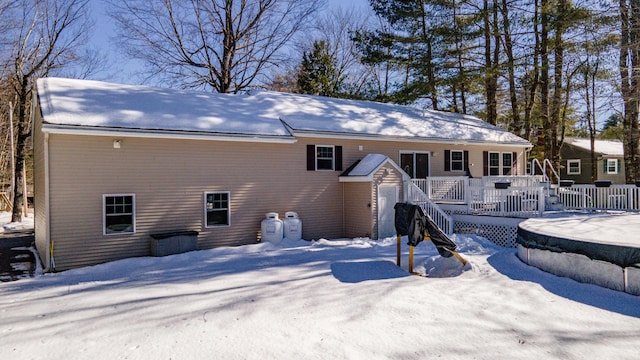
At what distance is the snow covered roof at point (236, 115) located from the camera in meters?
10.4

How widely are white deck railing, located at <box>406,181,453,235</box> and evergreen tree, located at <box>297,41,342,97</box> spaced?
1664 cm

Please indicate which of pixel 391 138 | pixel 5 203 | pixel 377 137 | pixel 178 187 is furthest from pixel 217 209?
pixel 5 203

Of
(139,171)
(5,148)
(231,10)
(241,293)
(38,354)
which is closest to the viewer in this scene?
(38,354)

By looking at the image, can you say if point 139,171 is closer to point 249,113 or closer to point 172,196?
point 172,196

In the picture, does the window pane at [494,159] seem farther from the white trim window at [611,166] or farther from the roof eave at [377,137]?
the white trim window at [611,166]

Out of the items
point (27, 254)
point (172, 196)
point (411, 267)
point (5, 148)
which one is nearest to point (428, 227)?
point (411, 267)

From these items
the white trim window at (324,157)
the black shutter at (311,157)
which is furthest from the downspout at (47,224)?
the white trim window at (324,157)

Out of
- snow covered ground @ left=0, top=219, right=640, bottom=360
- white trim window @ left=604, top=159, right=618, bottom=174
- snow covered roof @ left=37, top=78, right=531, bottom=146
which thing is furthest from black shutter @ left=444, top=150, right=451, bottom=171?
white trim window @ left=604, top=159, right=618, bottom=174

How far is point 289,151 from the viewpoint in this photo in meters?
12.9

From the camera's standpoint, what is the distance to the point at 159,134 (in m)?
10.5

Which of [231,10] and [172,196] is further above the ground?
[231,10]

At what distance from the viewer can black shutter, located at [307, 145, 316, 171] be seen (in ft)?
43.5

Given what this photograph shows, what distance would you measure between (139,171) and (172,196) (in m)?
1.04

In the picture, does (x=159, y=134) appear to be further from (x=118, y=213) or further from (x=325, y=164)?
(x=325, y=164)
